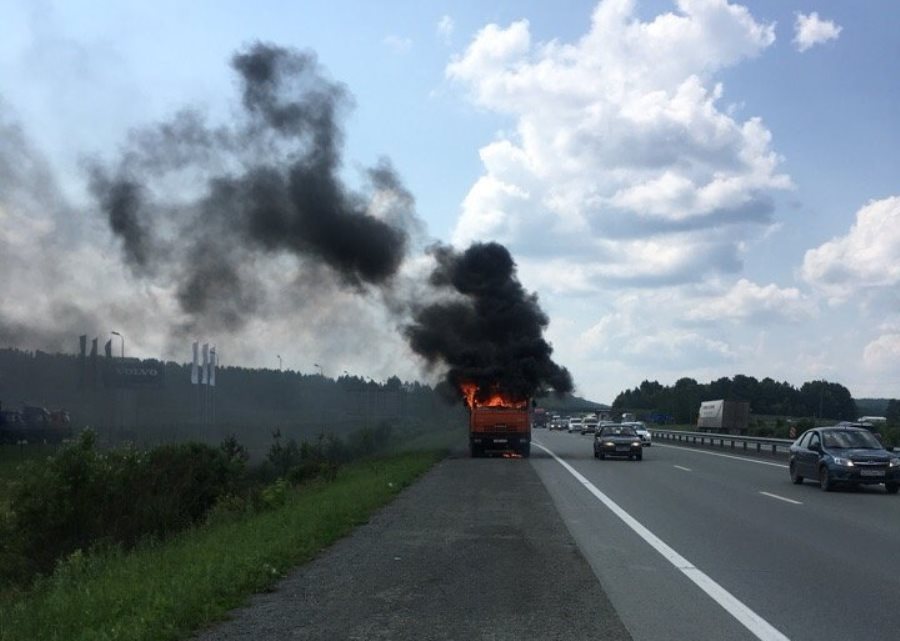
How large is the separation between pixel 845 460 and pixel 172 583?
61.7 ft

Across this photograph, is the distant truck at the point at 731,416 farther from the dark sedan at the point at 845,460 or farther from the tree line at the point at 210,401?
the dark sedan at the point at 845,460

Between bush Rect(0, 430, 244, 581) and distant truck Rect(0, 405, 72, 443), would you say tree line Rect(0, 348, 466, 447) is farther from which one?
bush Rect(0, 430, 244, 581)

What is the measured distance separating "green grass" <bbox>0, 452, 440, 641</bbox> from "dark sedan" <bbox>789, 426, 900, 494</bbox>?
40.6 feet

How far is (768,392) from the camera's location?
16888 centimetres

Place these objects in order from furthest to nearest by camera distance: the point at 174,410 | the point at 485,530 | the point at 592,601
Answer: the point at 174,410 < the point at 485,530 < the point at 592,601

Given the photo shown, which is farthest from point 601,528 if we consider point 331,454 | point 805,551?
point 331,454

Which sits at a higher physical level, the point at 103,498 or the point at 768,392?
the point at 768,392

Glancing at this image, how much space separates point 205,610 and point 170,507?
18902mm

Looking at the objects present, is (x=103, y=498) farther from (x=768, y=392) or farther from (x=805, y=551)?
(x=768, y=392)

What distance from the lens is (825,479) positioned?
81.4 feet

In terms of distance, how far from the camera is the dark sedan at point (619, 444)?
40.5 metres

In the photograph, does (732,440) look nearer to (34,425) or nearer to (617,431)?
(617,431)

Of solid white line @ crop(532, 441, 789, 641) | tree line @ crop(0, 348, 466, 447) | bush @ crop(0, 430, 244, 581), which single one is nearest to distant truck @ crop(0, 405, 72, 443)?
tree line @ crop(0, 348, 466, 447)

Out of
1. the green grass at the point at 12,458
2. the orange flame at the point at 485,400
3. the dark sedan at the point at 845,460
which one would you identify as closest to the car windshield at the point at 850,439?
the dark sedan at the point at 845,460
